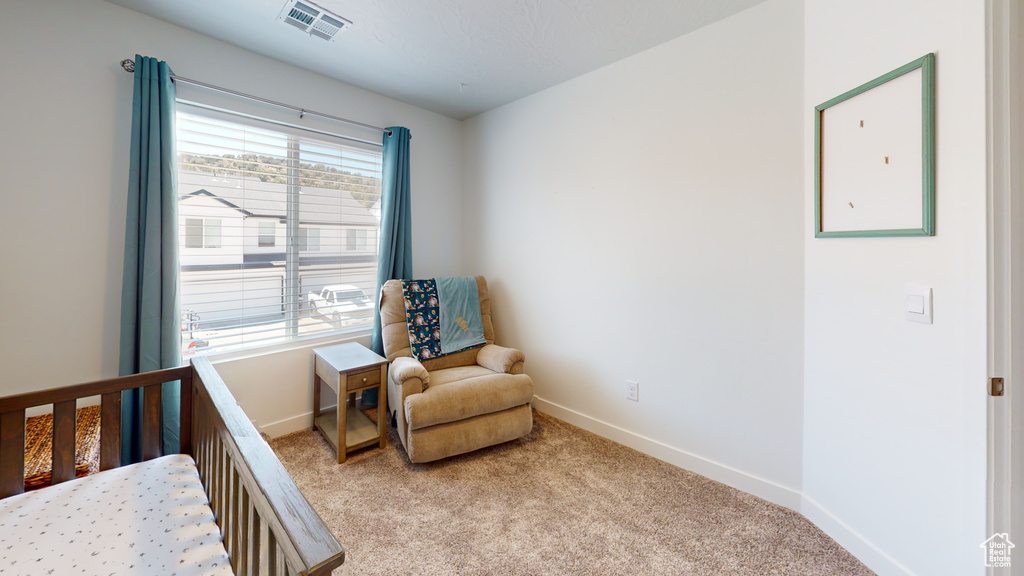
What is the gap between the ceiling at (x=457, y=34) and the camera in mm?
1910

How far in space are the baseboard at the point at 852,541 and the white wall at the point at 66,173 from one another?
3.46 meters

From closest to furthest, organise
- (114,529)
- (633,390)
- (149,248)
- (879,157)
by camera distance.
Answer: (114,529)
(879,157)
(149,248)
(633,390)

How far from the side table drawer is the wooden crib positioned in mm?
828

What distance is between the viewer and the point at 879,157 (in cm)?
145

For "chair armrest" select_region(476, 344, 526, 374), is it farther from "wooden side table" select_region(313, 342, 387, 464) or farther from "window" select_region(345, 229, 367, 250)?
"window" select_region(345, 229, 367, 250)

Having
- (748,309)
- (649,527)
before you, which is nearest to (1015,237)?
(748,309)

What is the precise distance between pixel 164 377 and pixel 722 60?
2.94 meters

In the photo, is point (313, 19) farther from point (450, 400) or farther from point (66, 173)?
point (450, 400)

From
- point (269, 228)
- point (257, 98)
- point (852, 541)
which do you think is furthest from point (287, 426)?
point (852, 541)

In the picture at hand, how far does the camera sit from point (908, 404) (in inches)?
54.0

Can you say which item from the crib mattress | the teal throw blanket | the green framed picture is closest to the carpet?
the crib mattress

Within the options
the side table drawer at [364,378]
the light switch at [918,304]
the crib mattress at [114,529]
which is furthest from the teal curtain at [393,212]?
the light switch at [918,304]

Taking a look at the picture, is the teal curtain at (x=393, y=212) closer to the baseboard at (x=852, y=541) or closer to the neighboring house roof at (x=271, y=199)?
the neighboring house roof at (x=271, y=199)

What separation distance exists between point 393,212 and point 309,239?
0.62 m
